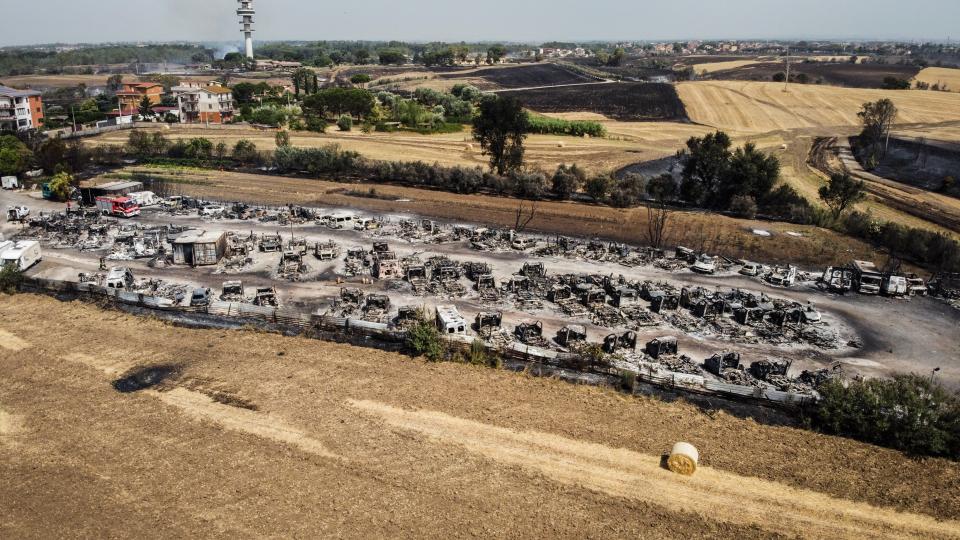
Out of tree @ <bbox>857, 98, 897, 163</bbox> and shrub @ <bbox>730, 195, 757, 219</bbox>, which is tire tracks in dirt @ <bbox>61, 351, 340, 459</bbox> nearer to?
shrub @ <bbox>730, 195, 757, 219</bbox>

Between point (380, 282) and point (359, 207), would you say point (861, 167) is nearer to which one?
point (359, 207)

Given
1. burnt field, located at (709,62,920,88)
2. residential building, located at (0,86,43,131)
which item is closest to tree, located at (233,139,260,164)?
residential building, located at (0,86,43,131)

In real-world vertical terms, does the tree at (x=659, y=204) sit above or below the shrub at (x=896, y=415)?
above

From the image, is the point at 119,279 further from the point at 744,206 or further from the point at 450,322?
the point at 744,206

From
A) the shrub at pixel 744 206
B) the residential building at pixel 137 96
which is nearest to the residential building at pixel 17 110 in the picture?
the residential building at pixel 137 96

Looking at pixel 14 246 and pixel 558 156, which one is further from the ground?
pixel 558 156

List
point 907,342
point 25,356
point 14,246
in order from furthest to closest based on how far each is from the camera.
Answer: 1. point 14,246
2. point 907,342
3. point 25,356

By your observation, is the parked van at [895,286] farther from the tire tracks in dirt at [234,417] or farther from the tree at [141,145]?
the tree at [141,145]

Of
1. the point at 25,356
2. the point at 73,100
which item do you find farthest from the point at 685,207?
the point at 73,100
